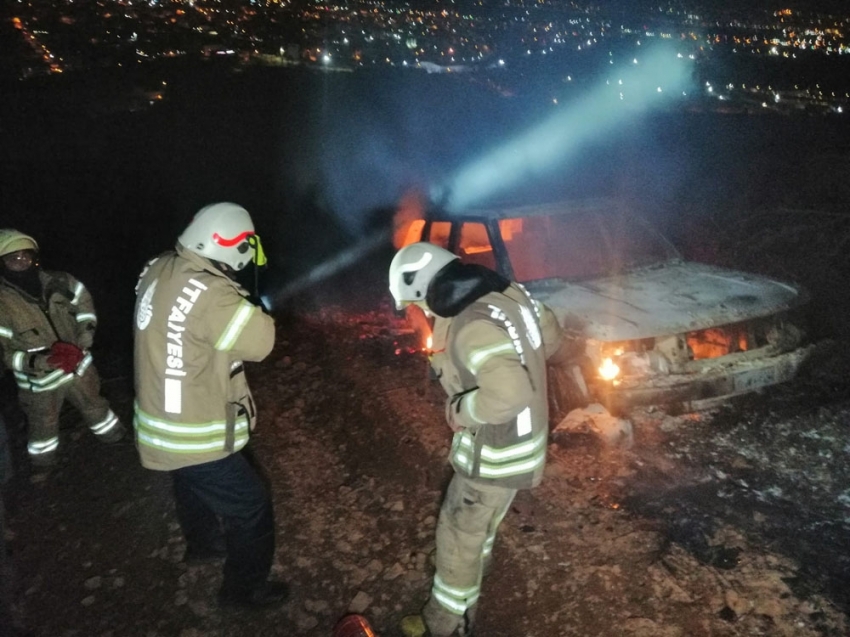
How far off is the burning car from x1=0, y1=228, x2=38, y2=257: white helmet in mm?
3038

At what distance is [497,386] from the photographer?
2.08 metres

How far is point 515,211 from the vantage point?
16.4 ft

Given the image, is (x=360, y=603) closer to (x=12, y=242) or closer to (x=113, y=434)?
(x=113, y=434)

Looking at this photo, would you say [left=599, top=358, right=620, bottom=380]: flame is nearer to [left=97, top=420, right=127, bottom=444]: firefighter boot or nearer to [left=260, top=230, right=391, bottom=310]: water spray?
[left=97, top=420, right=127, bottom=444]: firefighter boot

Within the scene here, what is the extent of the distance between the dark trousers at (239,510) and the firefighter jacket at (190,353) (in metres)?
0.10

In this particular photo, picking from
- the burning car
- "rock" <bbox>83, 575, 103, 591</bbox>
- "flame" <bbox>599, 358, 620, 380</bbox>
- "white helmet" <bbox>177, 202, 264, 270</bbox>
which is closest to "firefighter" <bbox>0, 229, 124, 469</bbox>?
"rock" <bbox>83, 575, 103, 591</bbox>

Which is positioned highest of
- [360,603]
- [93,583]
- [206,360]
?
[206,360]

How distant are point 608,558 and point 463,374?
151cm

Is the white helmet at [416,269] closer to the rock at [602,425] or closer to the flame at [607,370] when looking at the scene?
the flame at [607,370]

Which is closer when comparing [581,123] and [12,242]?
[12,242]

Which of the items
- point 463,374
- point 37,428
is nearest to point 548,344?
point 463,374

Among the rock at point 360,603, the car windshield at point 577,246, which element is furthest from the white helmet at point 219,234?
the car windshield at point 577,246

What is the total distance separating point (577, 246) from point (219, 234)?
3.30 m

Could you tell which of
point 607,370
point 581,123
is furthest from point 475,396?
point 581,123
